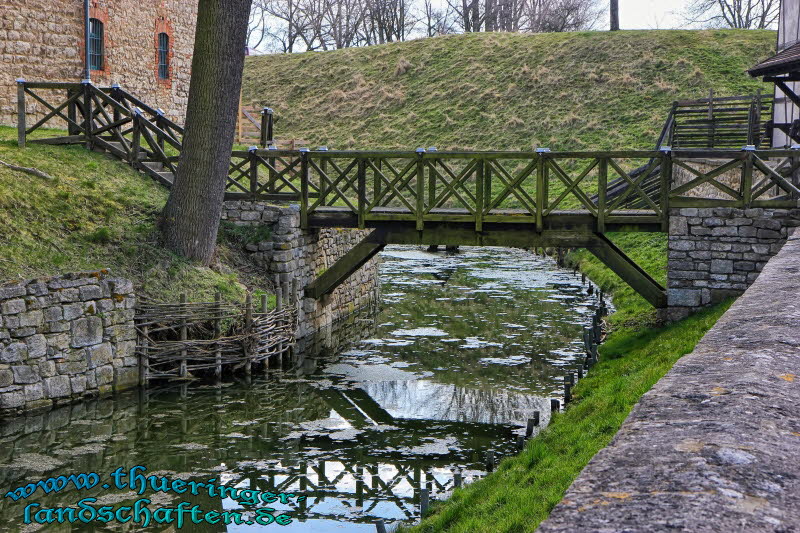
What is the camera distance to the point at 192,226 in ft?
44.5

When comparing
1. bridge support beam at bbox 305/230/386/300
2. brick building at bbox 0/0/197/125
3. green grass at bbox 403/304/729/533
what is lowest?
green grass at bbox 403/304/729/533

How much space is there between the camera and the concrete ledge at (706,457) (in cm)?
221

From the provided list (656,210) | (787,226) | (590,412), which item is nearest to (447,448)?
(590,412)

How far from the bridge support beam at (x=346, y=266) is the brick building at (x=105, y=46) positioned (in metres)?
7.94

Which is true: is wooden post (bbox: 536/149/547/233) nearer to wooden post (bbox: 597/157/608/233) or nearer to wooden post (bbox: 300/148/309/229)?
wooden post (bbox: 597/157/608/233)

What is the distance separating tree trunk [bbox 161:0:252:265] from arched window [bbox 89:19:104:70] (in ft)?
27.4

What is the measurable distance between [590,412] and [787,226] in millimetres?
5391

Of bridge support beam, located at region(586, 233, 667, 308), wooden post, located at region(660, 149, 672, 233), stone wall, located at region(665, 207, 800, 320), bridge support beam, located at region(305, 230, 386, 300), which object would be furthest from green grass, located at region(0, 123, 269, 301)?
stone wall, located at region(665, 207, 800, 320)

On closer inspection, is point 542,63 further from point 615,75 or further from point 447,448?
point 447,448

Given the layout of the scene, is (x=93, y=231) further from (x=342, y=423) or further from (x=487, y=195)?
(x=487, y=195)

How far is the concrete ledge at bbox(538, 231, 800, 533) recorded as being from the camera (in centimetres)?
221

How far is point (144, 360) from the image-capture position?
1171cm

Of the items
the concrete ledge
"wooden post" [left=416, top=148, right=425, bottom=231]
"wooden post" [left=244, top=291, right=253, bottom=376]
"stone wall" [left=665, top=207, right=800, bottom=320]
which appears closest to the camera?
the concrete ledge

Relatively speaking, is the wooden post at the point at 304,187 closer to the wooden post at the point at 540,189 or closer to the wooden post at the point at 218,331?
the wooden post at the point at 218,331
